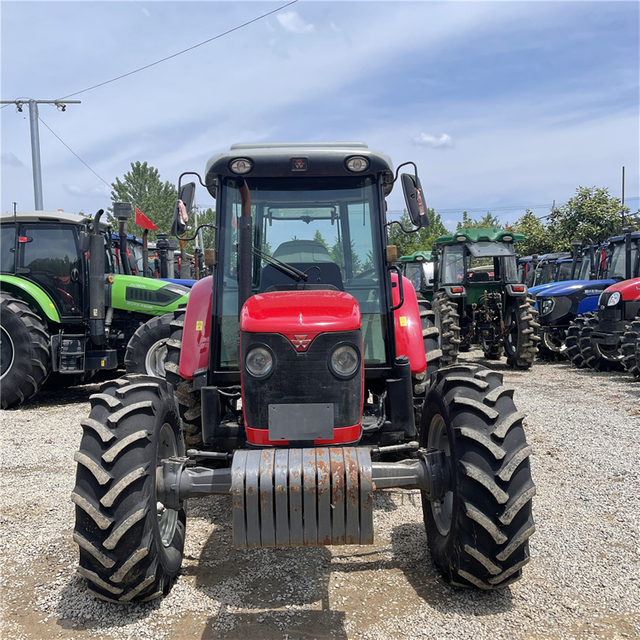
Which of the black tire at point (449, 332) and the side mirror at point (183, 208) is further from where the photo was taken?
the black tire at point (449, 332)

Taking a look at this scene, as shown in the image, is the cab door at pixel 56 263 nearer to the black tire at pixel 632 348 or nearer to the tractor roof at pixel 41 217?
the tractor roof at pixel 41 217

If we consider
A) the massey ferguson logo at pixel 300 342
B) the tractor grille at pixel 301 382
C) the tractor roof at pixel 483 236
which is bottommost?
the tractor grille at pixel 301 382

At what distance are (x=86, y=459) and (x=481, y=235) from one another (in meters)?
11.3

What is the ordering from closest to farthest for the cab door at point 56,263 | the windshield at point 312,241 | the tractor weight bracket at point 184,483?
the tractor weight bracket at point 184,483 → the windshield at point 312,241 → the cab door at point 56,263

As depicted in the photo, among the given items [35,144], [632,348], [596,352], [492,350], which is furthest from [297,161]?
[35,144]

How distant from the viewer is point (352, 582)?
354 centimetres

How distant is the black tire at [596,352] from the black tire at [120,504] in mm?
10149

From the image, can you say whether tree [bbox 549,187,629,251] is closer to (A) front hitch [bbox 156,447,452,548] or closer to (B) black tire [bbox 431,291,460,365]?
(B) black tire [bbox 431,291,460,365]

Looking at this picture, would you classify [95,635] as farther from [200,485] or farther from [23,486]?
[23,486]

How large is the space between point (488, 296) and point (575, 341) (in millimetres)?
1905

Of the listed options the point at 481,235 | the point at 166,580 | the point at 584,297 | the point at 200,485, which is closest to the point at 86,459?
the point at 200,485

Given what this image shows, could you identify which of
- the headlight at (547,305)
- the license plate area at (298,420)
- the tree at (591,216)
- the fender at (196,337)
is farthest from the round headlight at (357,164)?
the tree at (591,216)

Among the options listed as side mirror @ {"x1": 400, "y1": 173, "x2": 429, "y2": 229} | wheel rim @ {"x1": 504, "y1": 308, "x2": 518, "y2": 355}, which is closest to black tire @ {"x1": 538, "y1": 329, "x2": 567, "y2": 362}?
wheel rim @ {"x1": 504, "y1": 308, "x2": 518, "y2": 355}

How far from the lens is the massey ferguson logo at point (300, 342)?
10.7 feet
